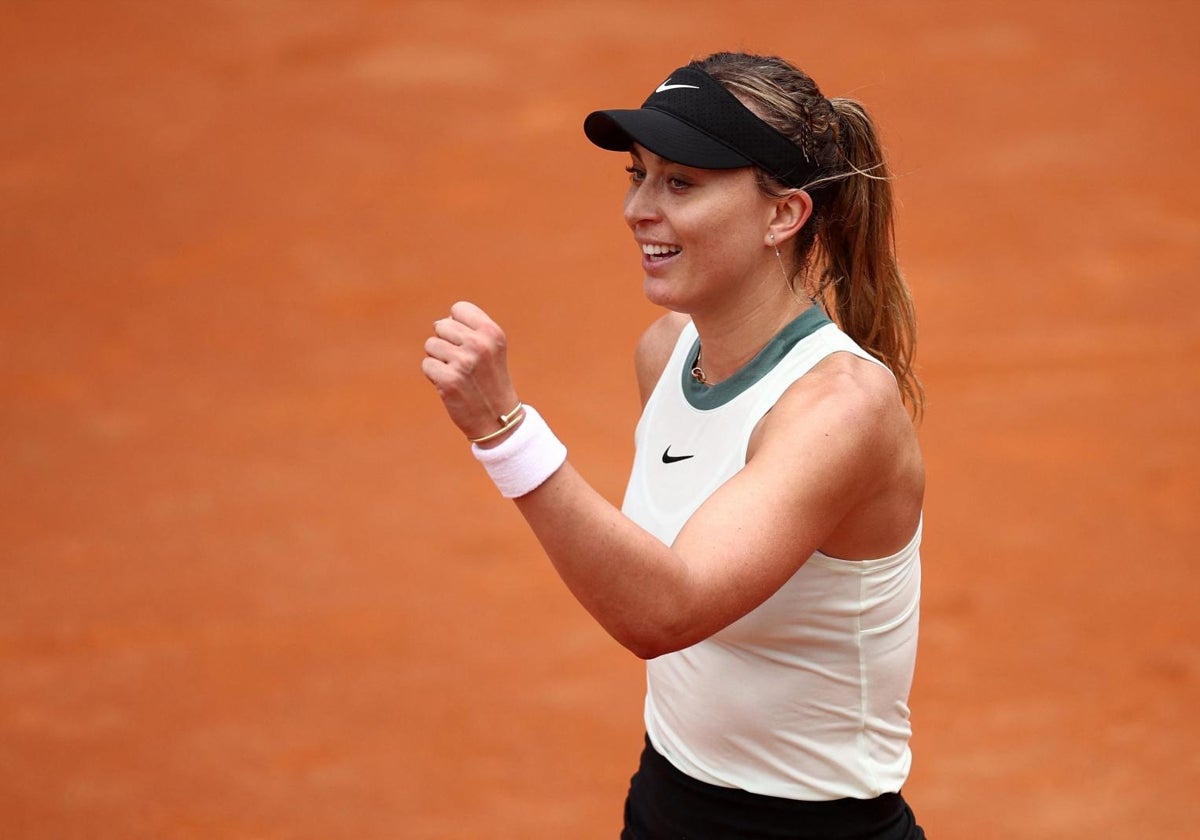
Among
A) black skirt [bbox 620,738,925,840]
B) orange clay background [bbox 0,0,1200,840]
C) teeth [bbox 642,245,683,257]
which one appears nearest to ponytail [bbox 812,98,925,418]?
teeth [bbox 642,245,683,257]

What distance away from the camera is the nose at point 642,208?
246 centimetres

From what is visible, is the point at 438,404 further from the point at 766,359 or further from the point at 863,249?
the point at 766,359

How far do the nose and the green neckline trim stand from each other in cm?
29

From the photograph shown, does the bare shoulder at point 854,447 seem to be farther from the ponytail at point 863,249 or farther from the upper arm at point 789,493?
the ponytail at point 863,249

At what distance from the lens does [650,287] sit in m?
2.46

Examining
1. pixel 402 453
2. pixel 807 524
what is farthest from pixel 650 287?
pixel 402 453

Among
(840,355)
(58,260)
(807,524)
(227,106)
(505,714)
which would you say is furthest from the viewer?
(227,106)

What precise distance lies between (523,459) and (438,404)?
5.39 m

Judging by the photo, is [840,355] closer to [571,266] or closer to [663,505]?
[663,505]

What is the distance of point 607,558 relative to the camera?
195cm

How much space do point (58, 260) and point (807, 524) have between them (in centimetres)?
674

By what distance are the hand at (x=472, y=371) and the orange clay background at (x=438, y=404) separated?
302 cm

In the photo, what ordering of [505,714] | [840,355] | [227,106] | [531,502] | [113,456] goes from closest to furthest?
[531,502]
[840,355]
[505,714]
[113,456]
[227,106]

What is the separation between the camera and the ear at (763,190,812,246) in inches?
98.1
